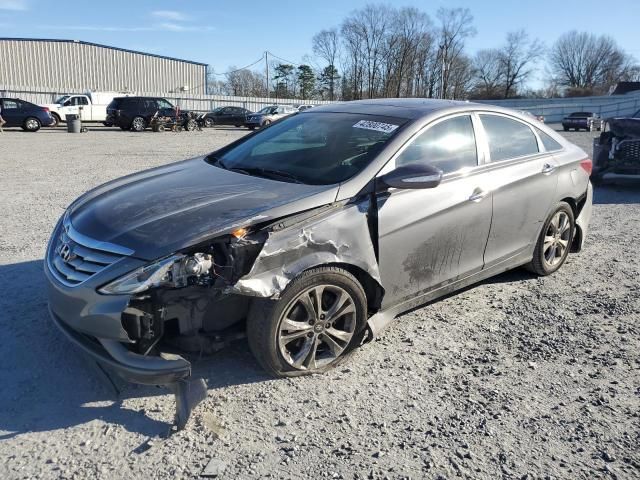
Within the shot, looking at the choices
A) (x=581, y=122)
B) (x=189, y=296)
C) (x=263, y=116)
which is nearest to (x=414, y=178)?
(x=189, y=296)

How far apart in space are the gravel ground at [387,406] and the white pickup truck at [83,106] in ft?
95.2

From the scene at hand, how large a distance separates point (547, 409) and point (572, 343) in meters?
1.00

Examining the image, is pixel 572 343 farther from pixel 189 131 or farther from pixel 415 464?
pixel 189 131

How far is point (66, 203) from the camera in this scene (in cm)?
809

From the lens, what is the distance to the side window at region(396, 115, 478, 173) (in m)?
3.91

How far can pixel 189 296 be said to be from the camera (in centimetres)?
300

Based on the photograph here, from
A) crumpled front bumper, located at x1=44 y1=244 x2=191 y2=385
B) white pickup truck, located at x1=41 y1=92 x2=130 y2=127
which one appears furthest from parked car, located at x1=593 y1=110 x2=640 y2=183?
white pickup truck, located at x1=41 y1=92 x2=130 y2=127

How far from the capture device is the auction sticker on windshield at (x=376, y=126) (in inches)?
157

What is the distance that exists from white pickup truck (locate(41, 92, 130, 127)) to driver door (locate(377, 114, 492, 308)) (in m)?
30.3

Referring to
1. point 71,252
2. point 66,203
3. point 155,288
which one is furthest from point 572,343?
point 66,203

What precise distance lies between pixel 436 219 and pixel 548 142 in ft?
6.58

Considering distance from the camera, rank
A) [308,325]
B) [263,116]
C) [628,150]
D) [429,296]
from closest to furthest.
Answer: [308,325], [429,296], [628,150], [263,116]

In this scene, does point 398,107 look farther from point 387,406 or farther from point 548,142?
point 387,406

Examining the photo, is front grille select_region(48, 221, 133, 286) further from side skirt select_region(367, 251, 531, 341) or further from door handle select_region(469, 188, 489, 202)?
door handle select_region(469, 188, 489, 202)
